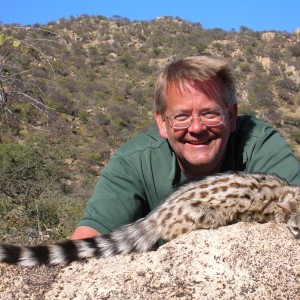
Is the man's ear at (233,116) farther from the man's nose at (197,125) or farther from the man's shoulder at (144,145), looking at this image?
the man's shoulder at (144,145)

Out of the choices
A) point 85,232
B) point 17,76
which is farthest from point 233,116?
point 17,76

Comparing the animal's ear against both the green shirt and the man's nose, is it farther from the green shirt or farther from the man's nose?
the man's nose

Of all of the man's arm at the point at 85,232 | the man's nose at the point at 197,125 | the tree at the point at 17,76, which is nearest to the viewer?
the man's arm at the point at 85,232

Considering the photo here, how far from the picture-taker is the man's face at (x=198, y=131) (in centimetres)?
368

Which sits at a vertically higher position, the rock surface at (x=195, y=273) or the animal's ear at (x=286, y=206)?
the animal's ear at (x=286, y=206)

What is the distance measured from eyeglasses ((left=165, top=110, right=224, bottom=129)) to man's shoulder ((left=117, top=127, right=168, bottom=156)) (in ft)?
1.27

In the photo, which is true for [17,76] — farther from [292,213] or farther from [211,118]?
[292,213]

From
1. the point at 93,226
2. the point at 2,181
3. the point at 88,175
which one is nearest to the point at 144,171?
the point at 93,226

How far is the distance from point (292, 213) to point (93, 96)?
29.0m

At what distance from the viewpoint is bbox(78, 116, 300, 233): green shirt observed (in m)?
3.79

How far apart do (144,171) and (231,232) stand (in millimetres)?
1364

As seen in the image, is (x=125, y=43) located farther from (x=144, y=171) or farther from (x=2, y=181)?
(x=144, y=171)

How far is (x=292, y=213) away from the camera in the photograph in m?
2.96

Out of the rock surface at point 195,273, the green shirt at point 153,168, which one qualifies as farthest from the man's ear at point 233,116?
the rock surface at point 195,273
